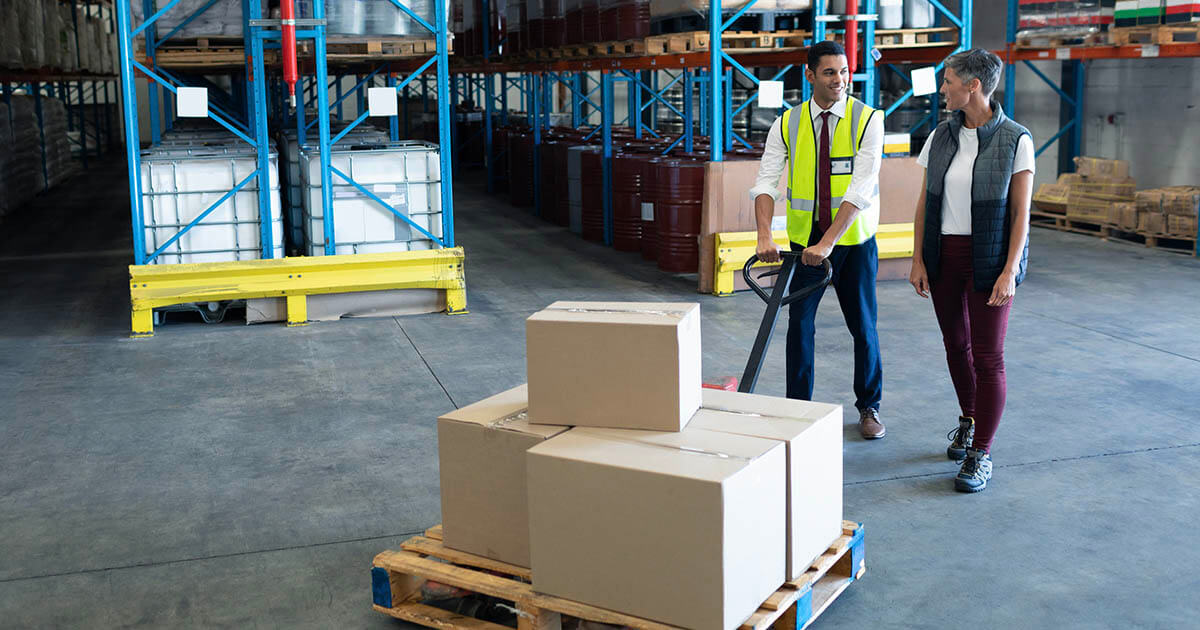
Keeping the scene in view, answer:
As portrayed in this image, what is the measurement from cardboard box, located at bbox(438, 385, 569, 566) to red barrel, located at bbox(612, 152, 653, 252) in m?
8.60

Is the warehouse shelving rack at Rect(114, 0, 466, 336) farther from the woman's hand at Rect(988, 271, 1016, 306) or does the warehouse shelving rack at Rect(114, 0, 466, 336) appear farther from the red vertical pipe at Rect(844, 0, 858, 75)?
the woman's hand at Rect(988, 271, 1016, 306)

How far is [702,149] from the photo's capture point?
13.0 metres

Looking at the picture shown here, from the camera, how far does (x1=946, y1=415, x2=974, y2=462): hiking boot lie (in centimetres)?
541

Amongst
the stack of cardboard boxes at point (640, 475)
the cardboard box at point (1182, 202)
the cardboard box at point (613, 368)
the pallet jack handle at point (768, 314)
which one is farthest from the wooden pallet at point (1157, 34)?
the cardboard box at point (613, 368)

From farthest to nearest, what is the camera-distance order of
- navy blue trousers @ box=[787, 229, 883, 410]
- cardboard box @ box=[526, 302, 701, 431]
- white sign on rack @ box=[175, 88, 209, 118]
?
white sign on rack @ box=[175, 88, 209, 118]
navy blue trousers @ box=[787, 229, 883, 410]
cardboard box @ box=[526, 302, 701, 431]

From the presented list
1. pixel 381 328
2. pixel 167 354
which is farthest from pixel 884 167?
pixel 167 354

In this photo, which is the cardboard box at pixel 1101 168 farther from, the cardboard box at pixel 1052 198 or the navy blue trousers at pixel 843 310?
the navy blue trousers at pixel 843 310

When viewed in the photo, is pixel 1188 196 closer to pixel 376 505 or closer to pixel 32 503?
pixel 376 505

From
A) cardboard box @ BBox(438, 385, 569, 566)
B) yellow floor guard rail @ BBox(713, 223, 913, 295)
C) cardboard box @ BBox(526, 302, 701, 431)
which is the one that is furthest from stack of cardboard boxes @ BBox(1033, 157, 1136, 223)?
cardboard box @ BBox(438, 385, 569, 566)

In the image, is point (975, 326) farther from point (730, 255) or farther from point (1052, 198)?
point (1052, 198)

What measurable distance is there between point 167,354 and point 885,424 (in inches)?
199

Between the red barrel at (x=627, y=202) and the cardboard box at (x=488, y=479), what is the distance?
8.60m

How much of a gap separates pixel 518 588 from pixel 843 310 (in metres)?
2.73

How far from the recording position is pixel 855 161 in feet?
17.6
